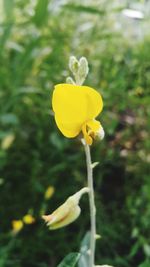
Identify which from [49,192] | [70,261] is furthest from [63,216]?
[49,192]

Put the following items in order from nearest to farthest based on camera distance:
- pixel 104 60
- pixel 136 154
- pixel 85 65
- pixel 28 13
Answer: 1. pixel 85 65
2. pixel 136 154
3. pixel 104 60
4. pixel 28 13

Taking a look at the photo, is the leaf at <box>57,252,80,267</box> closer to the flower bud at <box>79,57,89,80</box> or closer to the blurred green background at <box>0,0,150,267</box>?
the flower bud at <box>79,57,89,80</box>

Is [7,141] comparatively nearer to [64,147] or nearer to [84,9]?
[64,147]

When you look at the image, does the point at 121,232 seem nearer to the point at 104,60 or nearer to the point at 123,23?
the point at 104,60

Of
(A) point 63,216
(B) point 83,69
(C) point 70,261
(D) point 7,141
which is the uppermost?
(B) point 83,69

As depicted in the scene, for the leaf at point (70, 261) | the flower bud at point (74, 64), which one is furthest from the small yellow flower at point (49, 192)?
the flower bud at point (74, 64)

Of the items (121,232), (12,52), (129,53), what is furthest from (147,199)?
(12,52)

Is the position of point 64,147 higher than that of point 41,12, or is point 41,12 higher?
point 41,12

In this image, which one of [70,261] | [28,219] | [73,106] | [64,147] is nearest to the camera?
[73,106]
